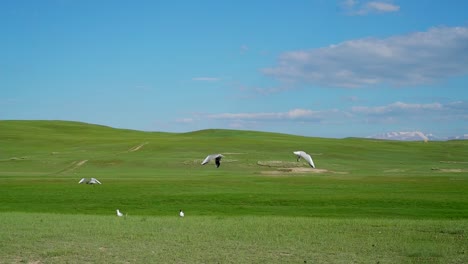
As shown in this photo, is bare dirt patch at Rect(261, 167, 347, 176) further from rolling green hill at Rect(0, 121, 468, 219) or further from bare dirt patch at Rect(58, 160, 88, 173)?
bare dirt patch at Rect(58, 160, 88, 173)

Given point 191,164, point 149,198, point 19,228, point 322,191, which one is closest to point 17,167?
point 191,164

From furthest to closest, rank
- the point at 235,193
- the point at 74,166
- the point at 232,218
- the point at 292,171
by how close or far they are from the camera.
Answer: the point at 74,166 < the point at 292,171 < the point at 235,193 < the point at 232,218

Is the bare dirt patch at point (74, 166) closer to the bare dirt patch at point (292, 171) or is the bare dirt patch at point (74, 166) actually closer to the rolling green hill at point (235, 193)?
the rolling green hill at point (235, 193)

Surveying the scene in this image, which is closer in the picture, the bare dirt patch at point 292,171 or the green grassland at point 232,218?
the green grassland at point 232,218

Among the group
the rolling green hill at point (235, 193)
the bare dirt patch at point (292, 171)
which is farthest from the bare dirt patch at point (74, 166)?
the bare dirt patch at point (292, 171)

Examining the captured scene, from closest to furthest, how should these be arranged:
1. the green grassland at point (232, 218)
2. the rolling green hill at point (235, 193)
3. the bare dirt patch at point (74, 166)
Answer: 1. the green grassland at point (232, 218)
2. the rolling green hill at point (235, 193)
3. the bare dirt patch at point (74, 166)

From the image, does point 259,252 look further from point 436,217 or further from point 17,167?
point 17,167

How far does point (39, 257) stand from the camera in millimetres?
14188

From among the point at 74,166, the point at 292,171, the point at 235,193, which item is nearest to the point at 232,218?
the point at 235,193

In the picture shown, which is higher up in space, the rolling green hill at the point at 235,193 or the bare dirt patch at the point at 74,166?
the bare dirt patch at the point at 74,166

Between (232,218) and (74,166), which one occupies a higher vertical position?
(74,166)

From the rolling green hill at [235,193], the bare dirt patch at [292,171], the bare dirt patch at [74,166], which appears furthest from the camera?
the bare dirt patch at [74,166]

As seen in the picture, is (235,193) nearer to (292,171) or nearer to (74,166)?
(292,171)

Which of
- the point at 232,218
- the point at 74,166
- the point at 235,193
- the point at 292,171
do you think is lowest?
the point at 232,218
